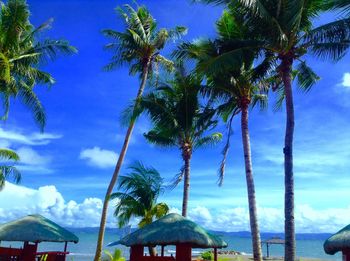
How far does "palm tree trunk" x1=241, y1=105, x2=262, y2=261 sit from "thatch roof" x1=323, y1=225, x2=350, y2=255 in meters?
2.07

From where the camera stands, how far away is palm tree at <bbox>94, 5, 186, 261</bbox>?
18641mm

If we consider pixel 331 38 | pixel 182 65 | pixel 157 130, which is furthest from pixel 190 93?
pixel 331 38

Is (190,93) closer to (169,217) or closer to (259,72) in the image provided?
(259,72)

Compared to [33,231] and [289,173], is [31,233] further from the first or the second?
[289,173]

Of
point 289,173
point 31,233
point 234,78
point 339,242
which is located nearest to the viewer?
point 289,173

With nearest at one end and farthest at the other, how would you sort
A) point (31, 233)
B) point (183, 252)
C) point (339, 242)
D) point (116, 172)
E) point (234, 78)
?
point (339, 242)
point (183, 252)
point (31, 233)
point (234, 78)
point (116, 172)

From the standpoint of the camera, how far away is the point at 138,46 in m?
18.8

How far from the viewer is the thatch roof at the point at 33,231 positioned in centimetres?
1392

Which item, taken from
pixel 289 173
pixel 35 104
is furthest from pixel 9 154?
pixel 289 173

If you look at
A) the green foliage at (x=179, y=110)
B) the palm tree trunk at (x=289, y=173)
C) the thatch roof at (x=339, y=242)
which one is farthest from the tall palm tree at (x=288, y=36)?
the green foliage at (x=179, y=110)

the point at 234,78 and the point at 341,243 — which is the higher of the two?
the point at 234,78

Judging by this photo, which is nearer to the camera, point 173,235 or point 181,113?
point 173,235

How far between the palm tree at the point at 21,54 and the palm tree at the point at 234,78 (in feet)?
17.8

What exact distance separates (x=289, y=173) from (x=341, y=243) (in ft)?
8.22
